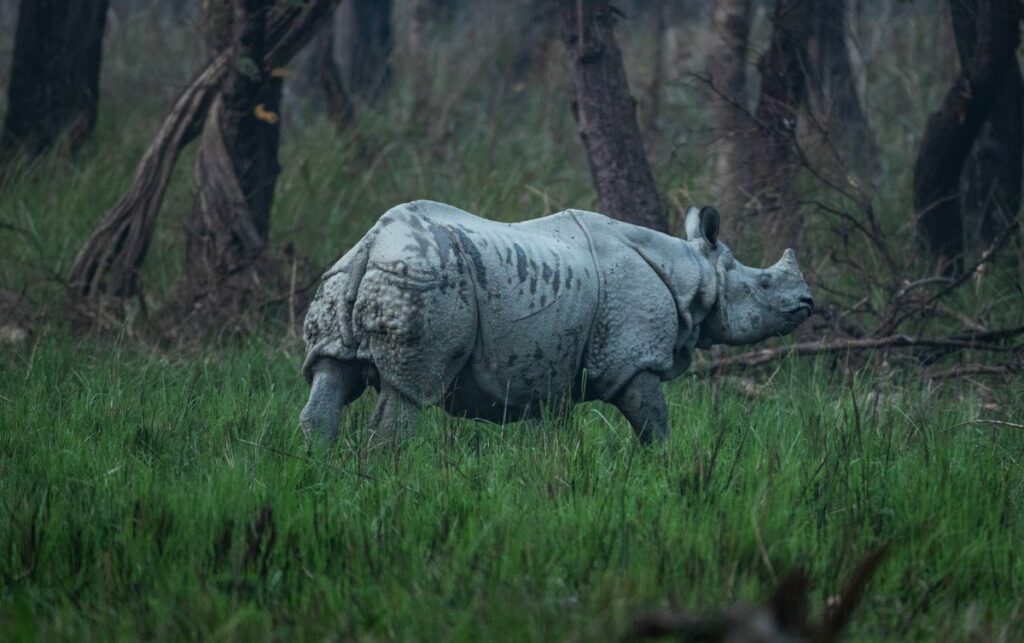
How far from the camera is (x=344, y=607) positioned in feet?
10.8

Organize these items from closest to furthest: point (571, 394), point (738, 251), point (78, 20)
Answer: point (571, 394)
point (738, 251)
point (78, 20)

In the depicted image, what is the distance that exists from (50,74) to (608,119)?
Answer: 4671 mm

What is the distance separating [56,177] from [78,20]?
1374 millimetres

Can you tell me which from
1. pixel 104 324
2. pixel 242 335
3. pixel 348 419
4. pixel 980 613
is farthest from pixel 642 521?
pixel 104 324

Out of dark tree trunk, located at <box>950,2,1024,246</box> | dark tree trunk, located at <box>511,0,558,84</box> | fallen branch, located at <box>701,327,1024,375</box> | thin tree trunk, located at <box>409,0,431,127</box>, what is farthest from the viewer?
dark tree trunk, located at <box>511,0,558,84</box>

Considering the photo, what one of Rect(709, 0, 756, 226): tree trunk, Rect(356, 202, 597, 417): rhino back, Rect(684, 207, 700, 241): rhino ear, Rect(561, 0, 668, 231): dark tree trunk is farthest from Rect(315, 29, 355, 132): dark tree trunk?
Rect(356, 202, 597, 417): rhino back

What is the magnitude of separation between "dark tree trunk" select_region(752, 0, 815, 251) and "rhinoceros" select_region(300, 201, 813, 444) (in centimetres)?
268

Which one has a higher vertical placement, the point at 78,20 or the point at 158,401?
the point at 78,20

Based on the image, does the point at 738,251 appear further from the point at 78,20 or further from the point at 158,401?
the point at 78,20

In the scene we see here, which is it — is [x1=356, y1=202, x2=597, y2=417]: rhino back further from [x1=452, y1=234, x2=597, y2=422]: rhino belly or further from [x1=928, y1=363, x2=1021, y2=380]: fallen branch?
Answer: [x1=928, y1=363, x2=1021, y2=380]: fallen branch

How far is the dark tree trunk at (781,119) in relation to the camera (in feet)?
26.1

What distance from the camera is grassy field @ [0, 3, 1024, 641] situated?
3293 mm

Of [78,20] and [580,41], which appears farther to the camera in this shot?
[78,20]

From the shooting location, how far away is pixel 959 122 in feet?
26.5
